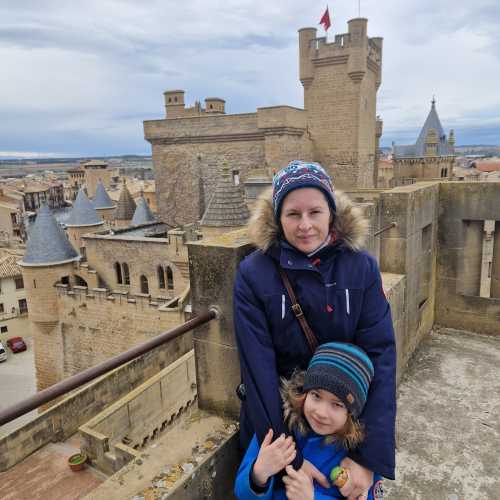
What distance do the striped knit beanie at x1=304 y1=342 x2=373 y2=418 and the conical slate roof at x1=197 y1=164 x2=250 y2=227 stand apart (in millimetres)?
12892

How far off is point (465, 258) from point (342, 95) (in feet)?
68.8

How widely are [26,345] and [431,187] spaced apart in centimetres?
3376

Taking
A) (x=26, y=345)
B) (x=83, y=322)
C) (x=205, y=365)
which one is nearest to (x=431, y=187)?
(x=205, y=365)

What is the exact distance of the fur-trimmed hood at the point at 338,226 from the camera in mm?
2174

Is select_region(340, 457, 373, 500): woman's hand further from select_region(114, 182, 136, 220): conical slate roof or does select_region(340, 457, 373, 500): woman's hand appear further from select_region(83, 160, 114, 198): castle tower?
select_region(83, 160, 114, 198): castle tower

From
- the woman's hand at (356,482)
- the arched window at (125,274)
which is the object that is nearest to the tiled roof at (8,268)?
the arched window at (125,274)

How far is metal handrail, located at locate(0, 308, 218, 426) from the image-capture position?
169 centimetres

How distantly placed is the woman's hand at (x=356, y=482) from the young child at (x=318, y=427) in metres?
0.04

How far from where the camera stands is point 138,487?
224 centimetres

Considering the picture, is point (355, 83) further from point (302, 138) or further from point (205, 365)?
point (205, 365)

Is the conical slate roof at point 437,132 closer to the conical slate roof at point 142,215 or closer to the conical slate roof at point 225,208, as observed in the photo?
the conical slate roof at point 142,215

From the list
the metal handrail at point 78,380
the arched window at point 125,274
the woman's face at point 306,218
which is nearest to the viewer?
the metal handrail at point 78,380

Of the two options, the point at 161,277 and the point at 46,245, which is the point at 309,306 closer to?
the point at 161,277

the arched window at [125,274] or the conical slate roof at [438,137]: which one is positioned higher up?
the conical slate roof at [438,137]
